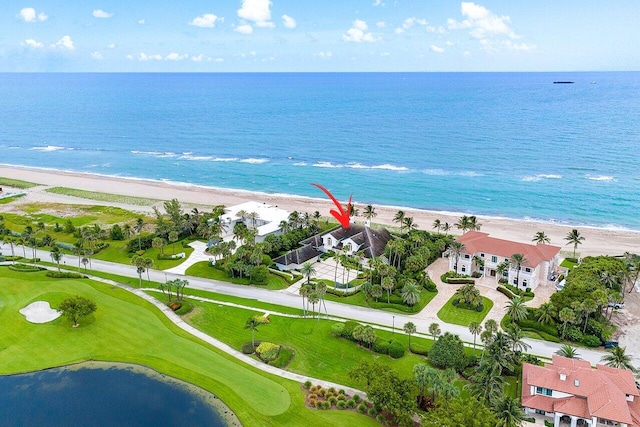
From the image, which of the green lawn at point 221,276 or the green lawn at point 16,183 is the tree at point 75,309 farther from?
the green lawn at point 16,183

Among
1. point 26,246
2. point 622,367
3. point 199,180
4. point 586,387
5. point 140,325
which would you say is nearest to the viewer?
point 586,387

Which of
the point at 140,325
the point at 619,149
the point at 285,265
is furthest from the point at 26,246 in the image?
the point at 619,149

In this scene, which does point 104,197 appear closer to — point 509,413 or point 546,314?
point 546,314

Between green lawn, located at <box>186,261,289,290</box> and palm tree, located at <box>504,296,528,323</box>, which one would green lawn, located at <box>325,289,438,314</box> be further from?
palm tree, located at <box>504,296,528,323</box>

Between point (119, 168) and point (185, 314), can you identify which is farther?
point (119, 168)

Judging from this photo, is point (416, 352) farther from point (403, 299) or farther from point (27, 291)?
point (27, 291)
